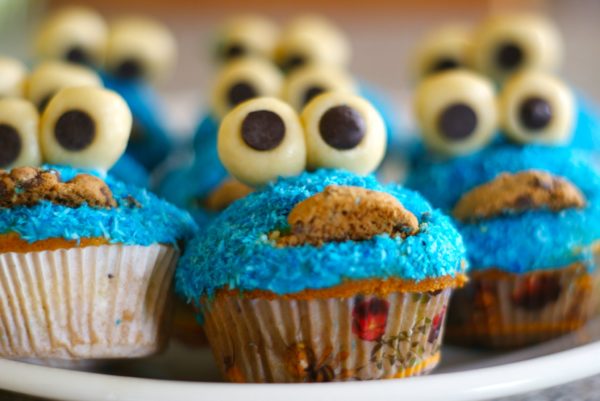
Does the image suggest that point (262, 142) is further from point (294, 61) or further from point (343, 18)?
point (343, 18)

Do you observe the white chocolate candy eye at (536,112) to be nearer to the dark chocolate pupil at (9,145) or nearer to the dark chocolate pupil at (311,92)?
the dark chocolate pupil at (311,92)

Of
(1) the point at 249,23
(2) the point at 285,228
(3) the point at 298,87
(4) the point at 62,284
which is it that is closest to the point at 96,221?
(4) the point at 62,284

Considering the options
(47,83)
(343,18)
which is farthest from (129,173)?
(343,18)

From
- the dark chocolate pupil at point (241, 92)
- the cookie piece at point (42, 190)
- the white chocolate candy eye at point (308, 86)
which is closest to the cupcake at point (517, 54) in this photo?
the white chocolate candy eye at point (308, 86)

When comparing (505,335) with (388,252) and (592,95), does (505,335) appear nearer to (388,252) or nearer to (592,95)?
(388,252)

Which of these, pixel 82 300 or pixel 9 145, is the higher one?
pixel 9 145

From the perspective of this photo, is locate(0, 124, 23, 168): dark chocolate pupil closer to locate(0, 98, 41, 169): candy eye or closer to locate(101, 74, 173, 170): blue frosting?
locate(0, 98, 41, 169): candy eye

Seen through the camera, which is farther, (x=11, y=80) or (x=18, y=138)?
(x=11, y=80)

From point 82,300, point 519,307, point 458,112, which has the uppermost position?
point 458,112
